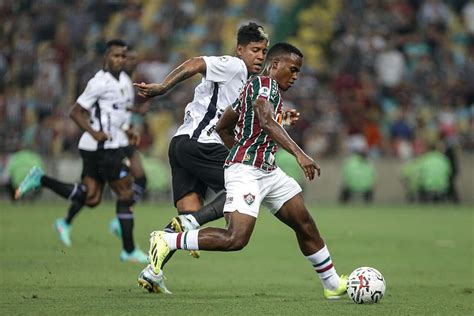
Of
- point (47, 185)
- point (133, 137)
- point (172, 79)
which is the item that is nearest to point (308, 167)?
point (172, 79)

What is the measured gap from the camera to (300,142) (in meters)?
26.7

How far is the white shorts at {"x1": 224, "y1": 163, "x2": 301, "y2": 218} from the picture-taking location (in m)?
8.66

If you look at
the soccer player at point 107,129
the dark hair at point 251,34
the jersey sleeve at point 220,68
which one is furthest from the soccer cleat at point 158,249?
the soccer player at point 107,129

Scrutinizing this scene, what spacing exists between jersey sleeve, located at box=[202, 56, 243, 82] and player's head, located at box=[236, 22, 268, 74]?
5.2 inches

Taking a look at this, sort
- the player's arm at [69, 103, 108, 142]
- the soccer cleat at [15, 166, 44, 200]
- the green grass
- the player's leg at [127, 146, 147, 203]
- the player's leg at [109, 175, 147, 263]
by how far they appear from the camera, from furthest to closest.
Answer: the soccer cleat at [15, 166, 44, 200], the player's leg at [127, 146, 147, 203], the player's arm at [69, 103, 108, 142], the player's leg at [109, 175, 147, 263], the green grass

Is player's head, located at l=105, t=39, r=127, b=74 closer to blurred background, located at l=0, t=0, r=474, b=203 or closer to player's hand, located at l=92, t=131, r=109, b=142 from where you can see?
player's hand, located at l=92, t=131, r=109, b=142

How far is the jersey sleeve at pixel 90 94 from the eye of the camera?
43.3 feet

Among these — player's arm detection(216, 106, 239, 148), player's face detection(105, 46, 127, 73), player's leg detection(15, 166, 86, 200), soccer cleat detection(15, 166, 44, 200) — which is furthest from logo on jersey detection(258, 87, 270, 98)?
soccer cleat detection(15, 166, 44, 200)

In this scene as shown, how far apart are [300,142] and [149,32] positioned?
218 inches

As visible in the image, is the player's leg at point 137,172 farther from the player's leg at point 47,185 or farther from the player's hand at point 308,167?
the player's hand at point 308,167

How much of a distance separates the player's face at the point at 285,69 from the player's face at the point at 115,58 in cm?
475

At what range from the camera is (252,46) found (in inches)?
388

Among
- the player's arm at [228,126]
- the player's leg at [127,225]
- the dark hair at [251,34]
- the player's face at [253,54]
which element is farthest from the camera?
the player's leg at [127,225]

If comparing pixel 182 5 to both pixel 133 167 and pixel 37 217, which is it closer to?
pixel 37 217
